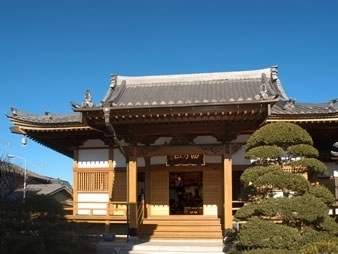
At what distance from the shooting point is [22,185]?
27156mm

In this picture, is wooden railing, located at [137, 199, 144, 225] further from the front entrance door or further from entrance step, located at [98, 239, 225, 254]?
the front entrance door

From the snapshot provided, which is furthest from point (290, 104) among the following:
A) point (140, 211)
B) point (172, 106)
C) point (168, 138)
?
point (140, 211)

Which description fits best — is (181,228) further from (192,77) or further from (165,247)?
(192,77)

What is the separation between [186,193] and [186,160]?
361 cm

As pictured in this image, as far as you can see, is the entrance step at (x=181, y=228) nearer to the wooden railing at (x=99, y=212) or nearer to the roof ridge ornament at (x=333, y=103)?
the wooden railing at (x=99, y=212)

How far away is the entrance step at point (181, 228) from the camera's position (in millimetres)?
14172

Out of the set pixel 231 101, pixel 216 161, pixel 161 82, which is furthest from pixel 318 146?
pixel 161 82

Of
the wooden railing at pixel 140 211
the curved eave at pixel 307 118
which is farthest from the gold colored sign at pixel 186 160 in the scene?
the curved eave at pixel 307 118

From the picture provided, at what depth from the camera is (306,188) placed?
1050cm

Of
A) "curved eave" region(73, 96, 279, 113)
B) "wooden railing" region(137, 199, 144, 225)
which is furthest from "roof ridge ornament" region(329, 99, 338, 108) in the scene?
"wooden railing" region(137, 199, 144, 225)

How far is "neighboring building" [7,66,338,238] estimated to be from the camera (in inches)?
517

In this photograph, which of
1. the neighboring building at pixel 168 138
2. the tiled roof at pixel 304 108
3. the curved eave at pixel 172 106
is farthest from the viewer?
the tiled roof at pixel 304 108

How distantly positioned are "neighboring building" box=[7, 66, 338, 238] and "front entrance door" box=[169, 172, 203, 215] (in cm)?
6

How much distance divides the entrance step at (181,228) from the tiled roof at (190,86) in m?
4.13
